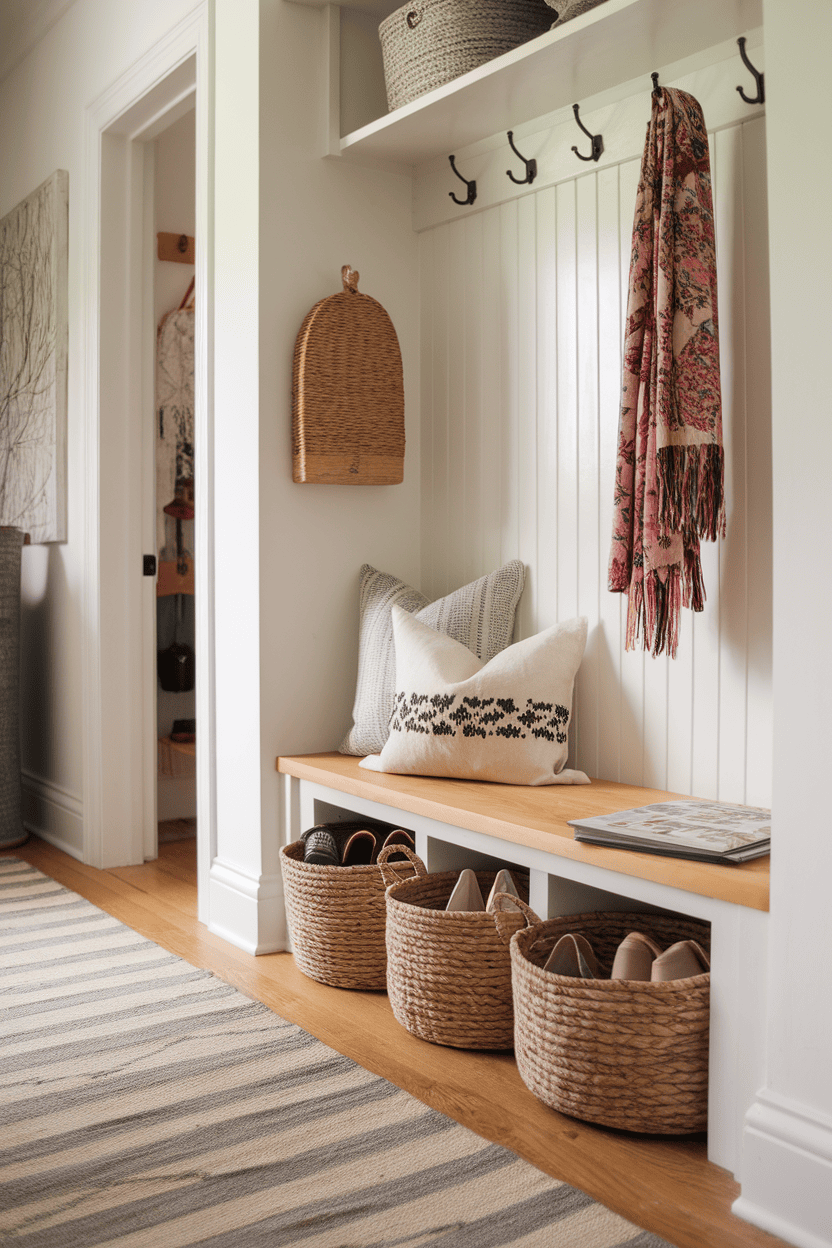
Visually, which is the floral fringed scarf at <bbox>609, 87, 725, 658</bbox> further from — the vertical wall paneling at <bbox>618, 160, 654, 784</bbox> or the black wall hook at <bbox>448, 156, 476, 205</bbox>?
the black wall hook at <bbox>448, 156, 476, 205</bbox>

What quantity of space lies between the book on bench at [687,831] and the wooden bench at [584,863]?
0.05 ft

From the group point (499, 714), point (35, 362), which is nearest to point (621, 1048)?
point (499, 714)

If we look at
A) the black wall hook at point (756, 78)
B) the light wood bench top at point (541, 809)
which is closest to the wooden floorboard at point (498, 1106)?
the light wood bench top at point (541, 809)

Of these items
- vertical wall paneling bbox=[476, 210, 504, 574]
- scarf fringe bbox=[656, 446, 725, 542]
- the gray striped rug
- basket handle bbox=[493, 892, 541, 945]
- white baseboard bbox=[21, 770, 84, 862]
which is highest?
vertical wall paneling bbox=[476, 210, 504, 574]

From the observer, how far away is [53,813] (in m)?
3.49

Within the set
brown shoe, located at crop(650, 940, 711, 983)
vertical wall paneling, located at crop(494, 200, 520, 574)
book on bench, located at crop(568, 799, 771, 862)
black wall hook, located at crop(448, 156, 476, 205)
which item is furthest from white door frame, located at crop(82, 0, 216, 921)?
brown shoe, located at crop(650, 940, 711, 983)

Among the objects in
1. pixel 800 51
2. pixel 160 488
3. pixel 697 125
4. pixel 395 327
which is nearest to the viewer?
pixel 800 51

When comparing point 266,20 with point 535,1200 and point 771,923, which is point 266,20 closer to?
point 771,923

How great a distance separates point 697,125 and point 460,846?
4.31 feet

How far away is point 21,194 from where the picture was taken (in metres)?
3.69

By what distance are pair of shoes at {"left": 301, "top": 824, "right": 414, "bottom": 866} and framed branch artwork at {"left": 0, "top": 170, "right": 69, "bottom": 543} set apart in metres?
1.61

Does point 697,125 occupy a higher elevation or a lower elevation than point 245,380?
higher

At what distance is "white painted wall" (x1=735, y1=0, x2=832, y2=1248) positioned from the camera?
4.31 feet

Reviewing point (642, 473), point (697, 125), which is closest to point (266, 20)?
point (697, 125)
